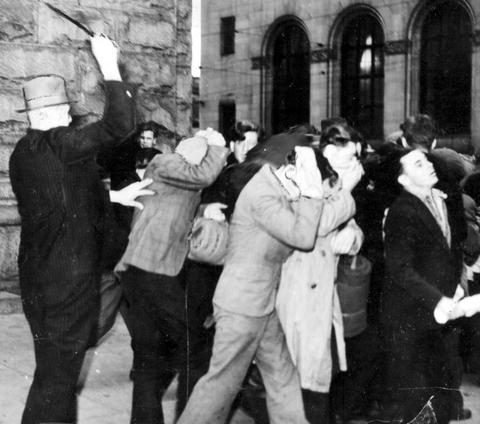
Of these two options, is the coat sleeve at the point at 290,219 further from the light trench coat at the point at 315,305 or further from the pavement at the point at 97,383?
the pavement at the point at 97,383

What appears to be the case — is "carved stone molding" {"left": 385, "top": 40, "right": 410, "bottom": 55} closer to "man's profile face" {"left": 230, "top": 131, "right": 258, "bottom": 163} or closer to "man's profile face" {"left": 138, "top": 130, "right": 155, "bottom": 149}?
"man's profile face" {"left": 138, "top": 130, "right": 155, "bottom": 149}

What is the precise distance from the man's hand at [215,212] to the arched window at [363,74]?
70.3ft

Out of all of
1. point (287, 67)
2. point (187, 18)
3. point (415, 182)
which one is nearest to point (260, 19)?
point (287, 67)

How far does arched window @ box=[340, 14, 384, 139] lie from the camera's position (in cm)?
2609

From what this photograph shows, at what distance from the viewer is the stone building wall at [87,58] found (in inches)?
310

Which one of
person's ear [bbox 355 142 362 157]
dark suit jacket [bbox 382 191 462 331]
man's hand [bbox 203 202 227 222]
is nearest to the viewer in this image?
dark suit jacket [bbox 382 191 462 331]

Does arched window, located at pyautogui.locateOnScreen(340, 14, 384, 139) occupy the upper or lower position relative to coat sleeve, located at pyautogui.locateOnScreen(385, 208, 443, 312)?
upper

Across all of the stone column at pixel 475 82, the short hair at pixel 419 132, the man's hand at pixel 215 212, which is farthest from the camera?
the stone column at pixel 475 82

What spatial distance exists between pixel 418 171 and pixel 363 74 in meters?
22.5

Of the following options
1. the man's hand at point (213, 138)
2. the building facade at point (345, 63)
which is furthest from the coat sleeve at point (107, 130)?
the building facade at point (345, 63)

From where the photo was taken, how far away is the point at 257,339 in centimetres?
431

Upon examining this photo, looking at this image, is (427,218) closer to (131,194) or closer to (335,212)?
(335,212)

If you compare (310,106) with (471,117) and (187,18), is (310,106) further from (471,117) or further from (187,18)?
(187,18)

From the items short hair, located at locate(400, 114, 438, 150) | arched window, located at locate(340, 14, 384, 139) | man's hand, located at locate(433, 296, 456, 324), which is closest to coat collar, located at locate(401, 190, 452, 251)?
man's hand, located at locate(433, 296, 456, 324)
